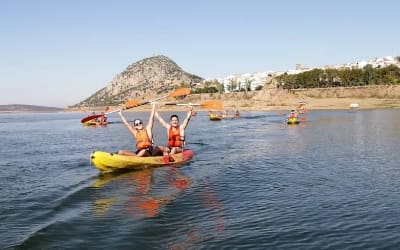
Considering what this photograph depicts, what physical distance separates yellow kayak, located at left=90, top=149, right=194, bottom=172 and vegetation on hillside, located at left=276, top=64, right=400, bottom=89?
406 ft

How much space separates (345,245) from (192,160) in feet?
52.1

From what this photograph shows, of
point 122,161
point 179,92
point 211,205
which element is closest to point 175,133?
point 122,161

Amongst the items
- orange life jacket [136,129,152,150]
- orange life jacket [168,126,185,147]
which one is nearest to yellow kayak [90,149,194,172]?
orange life jacket [136,129,152,150]

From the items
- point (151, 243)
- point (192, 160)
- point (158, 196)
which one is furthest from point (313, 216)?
point (192, 160)

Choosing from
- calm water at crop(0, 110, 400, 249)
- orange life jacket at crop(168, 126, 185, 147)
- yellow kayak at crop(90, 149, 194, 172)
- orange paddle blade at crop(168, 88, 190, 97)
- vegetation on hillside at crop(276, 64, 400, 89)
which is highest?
vegetation on hillside at crop(276, 64, 400, 89)

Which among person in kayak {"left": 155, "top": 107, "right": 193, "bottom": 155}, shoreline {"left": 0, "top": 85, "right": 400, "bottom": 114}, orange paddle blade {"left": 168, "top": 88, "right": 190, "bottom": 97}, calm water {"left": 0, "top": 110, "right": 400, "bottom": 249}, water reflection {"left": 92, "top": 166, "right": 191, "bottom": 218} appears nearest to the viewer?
calm water {"left": 0, "top": 110, "right": 400, "bottom": 249}

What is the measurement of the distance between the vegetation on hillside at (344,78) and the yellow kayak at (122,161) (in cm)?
12377

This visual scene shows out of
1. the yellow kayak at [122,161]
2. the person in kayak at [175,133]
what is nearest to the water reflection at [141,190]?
the yellow kayak at [122,161]

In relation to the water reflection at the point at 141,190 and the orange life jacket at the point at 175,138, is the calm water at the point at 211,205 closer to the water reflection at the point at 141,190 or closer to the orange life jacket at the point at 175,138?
the water reflection at the point at 141,190

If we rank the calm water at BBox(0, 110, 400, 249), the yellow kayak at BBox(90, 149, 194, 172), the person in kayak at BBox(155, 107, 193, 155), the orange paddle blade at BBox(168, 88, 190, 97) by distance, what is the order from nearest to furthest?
the calm water at BBox(0, 110, 400, 249) < the yellow kayak at BBox(90, 149, 194, 172) < the person in kayak at BBox(155, 107, 193, 155) < the orange paddle blade at BBox(168, 88, 190, 97)

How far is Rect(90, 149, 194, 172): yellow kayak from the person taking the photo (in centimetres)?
2001

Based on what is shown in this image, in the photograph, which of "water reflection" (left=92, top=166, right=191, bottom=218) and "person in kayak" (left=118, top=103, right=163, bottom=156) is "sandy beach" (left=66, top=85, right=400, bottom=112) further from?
"water reflection" (left=92, top=166, right=191, bottom=218)

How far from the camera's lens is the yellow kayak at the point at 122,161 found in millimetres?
20006

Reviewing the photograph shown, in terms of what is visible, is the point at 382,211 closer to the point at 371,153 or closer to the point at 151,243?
the point at 151,243
